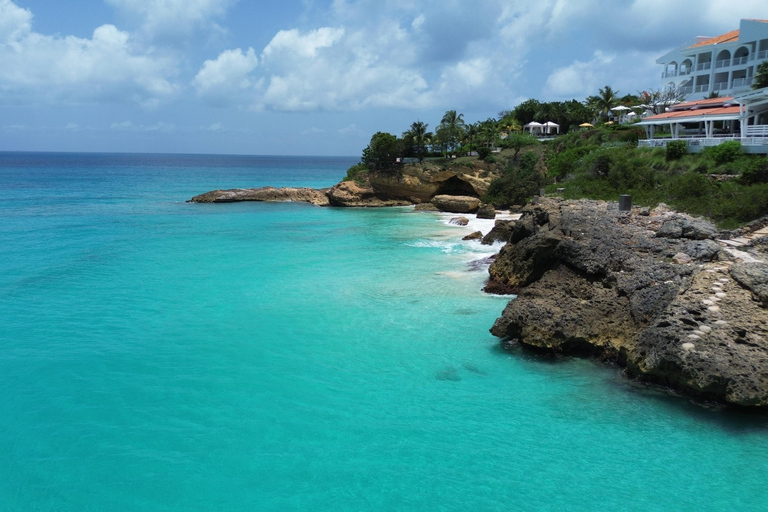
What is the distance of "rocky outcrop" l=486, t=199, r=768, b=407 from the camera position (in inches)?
432

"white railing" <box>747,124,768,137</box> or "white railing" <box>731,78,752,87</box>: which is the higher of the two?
"white railing" <box>731,78,752,87</box>

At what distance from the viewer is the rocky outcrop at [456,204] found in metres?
A: 46.7

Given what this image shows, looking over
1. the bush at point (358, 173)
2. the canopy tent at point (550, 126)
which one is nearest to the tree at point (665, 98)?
the canopy tent at point (550, 126)

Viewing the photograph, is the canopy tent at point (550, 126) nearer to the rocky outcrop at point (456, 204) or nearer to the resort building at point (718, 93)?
the resort building at point (718, 93)

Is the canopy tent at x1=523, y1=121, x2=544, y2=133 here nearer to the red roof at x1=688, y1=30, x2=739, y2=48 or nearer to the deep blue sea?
the red roof at x1=688, y1=30, x2=739, y2=48

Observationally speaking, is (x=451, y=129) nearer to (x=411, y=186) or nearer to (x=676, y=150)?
(x=411, y=186)

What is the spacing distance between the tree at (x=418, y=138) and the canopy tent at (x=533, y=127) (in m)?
15.3

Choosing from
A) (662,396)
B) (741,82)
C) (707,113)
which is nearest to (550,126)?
(741,82)

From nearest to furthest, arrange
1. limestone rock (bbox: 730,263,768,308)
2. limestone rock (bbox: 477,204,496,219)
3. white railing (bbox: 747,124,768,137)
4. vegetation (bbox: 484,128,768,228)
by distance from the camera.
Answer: limestone rock (bbox: 730,263,768,308) → vegetation (bbox: 484,128,768,228) → white railing (bbox: 747,124,768,137) → limestone rock (bbox: 477,204,496,219)

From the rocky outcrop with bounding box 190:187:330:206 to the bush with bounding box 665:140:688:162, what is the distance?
35411 mm

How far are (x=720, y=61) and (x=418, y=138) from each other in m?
30.6

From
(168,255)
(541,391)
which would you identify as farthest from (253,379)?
(168,255)

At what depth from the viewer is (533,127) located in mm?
65875

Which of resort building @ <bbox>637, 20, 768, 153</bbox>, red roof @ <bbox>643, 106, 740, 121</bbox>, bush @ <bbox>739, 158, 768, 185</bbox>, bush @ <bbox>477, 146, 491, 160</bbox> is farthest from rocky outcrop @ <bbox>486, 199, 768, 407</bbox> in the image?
bush @ <bbox>477, 146, 491, 160</bbox>
